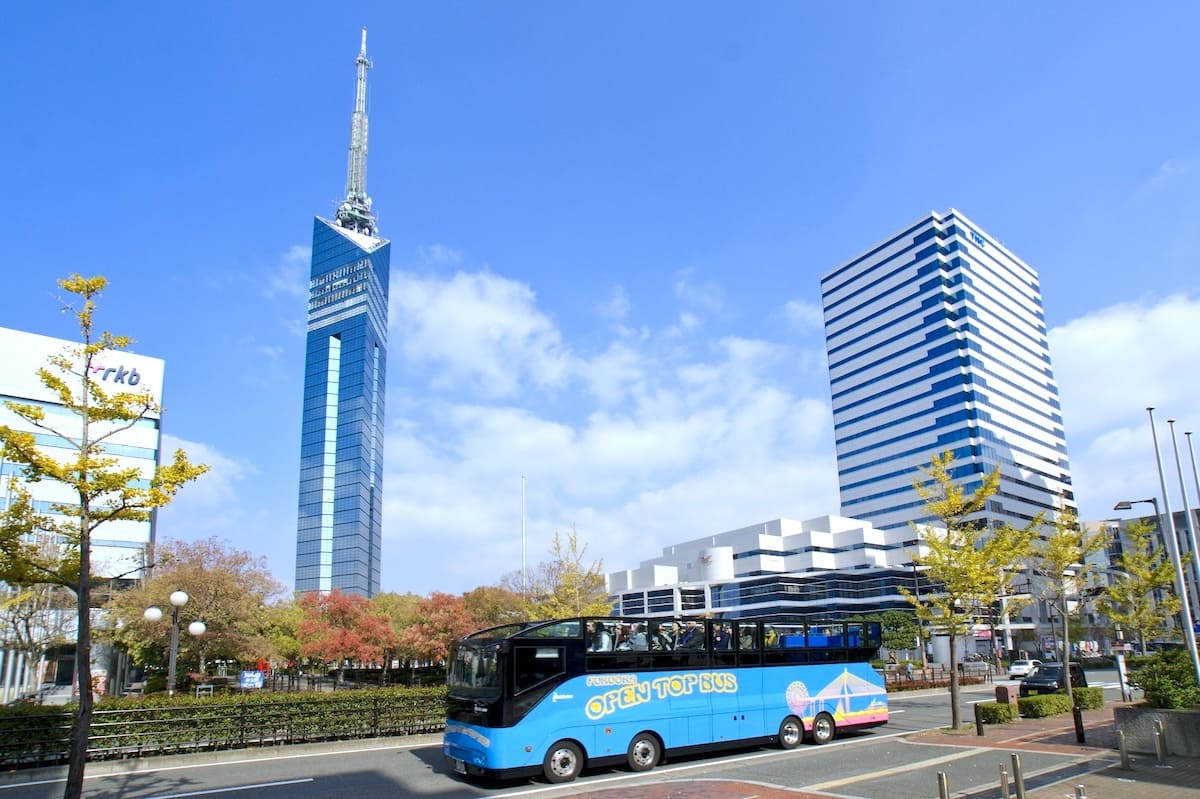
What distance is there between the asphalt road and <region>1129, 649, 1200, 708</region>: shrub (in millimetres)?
2432

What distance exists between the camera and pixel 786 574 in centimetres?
10700

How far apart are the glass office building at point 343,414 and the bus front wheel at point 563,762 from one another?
135m

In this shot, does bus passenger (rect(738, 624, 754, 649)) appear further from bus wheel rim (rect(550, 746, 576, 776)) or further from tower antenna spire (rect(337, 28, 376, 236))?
tower antenna spire (rect(337, 28, 376, 236))

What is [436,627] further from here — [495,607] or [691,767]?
[691,767]

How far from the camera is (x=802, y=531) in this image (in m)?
115

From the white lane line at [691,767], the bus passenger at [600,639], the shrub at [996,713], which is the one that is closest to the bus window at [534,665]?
the bus passenger at [600,639]

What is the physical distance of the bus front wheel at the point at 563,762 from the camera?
1544 centimetres

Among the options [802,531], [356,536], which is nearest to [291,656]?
[802,531]

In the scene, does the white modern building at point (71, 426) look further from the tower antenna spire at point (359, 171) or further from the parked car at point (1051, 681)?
the tower antenna spire at point (359, 171)

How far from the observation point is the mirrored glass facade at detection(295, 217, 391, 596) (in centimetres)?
14625

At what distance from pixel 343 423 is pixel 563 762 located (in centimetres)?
14393

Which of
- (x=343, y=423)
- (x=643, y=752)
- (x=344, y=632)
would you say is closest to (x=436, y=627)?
(x=344, y=632)

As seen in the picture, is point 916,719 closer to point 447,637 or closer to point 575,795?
point 575,795

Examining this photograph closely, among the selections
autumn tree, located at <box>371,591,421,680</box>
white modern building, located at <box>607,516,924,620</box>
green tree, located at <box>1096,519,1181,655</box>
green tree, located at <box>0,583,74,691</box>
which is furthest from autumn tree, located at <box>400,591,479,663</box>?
white modern building, located at <box>607,516,924,620</box>
